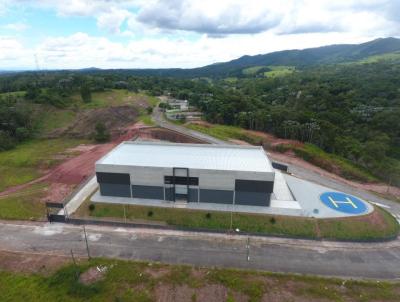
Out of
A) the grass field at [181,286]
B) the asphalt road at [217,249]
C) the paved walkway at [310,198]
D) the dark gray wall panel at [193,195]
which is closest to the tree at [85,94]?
the asphalt road at [217,249]

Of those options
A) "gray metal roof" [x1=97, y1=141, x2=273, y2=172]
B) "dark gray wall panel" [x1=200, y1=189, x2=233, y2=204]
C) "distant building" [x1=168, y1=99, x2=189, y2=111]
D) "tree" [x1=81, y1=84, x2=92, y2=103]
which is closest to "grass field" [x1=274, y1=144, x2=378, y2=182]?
"gray metal roof" [x1=97, y1=141, x2=273, y2=172]

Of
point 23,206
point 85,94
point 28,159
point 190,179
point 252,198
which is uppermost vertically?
point 85,94

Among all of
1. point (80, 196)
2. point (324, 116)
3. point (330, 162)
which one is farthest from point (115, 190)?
point (324, 116)

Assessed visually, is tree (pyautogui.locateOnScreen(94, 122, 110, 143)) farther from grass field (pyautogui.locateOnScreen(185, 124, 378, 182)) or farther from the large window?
the large window

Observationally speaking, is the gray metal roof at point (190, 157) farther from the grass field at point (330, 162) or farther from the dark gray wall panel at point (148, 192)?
the grass field at point (330, 162)

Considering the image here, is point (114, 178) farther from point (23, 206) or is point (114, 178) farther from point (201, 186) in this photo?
point (23, 206)

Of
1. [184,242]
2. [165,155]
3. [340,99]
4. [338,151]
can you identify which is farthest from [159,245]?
[340,99]
